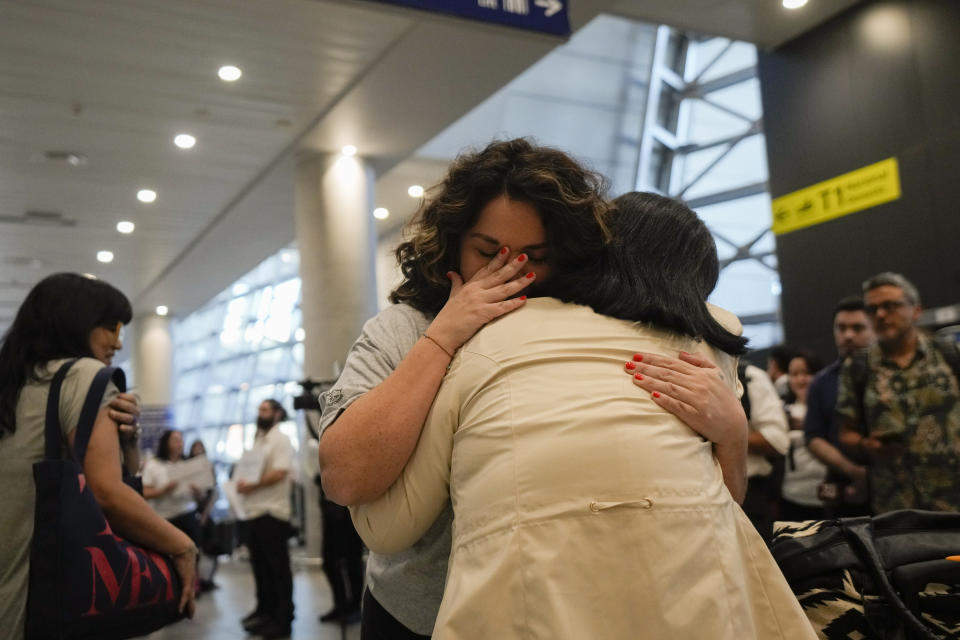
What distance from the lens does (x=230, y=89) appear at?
367 inches

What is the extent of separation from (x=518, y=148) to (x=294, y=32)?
7.17 meters

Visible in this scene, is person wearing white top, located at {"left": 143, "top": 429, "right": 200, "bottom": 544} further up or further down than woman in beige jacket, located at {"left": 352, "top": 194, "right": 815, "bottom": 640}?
further down

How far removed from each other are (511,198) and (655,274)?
278 mm

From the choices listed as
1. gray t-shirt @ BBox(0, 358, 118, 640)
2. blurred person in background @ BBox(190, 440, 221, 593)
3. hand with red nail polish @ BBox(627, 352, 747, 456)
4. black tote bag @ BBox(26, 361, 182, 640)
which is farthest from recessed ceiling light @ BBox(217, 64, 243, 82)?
hand with red nail polish @ BBox(627, 352, 747, 456)

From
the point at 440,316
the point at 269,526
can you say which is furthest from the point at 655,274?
the point at 269,526

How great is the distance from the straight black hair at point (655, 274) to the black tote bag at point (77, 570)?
130 centimetres

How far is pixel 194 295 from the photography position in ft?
70.6

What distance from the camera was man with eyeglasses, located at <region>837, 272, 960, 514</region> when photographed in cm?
363

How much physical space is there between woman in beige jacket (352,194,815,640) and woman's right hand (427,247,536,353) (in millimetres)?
23

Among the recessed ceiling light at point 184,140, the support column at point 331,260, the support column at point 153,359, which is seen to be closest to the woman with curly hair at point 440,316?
the support column at point 331,260

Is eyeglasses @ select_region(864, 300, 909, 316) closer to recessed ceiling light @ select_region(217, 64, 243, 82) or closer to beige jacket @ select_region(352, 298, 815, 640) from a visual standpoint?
beige jacket @ select_region(352, 298, 815, 640)

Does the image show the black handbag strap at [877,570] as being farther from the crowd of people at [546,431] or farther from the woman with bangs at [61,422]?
the woman with bangs at [61,422]

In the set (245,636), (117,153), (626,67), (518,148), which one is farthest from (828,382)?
(626,67)

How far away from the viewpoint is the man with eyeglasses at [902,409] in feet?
11.9
